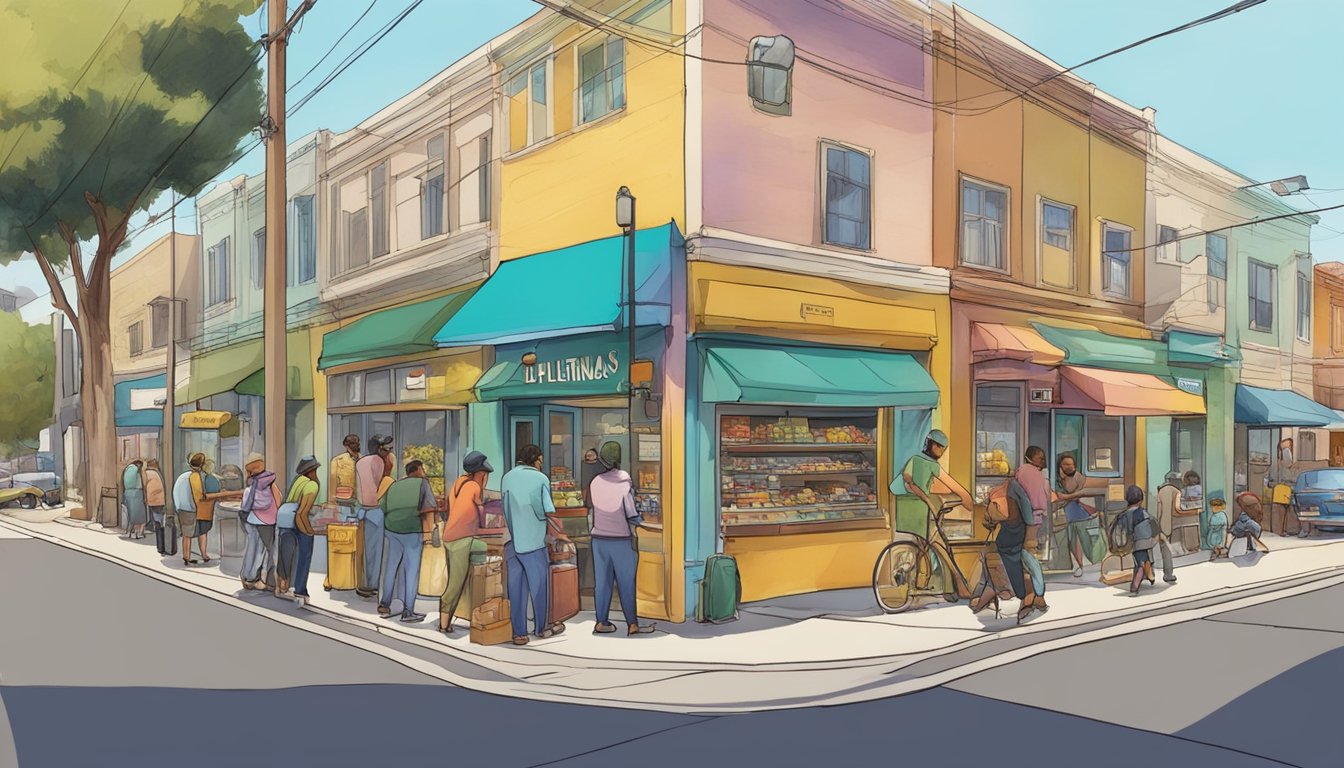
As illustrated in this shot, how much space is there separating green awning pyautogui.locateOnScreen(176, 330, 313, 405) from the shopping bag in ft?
33.1

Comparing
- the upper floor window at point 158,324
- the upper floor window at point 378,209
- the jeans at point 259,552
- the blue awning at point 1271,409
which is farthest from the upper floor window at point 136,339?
the blue awning at point 1271,409

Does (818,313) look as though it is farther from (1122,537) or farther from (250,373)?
(250,373)

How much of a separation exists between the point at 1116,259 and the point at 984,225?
4.33 meters

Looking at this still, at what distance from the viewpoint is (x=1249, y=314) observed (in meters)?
22.9

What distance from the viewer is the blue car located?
69.9ft

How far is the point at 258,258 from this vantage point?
25062 mm

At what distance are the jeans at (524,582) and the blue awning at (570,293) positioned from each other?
10.2 ft

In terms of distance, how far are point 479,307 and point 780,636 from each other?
6.62 meters

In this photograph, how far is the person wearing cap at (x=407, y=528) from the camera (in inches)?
434

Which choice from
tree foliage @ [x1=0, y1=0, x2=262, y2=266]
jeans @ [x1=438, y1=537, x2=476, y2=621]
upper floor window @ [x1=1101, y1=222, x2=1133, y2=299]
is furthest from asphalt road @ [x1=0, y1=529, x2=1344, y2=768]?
tree foliage @ [x1=0, y1=0, x2=262, y2=266]

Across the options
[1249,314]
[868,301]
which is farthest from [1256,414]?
[868,301]

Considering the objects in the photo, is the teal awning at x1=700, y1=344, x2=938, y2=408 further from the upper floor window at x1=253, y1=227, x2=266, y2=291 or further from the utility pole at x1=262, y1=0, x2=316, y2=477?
the upper floor window at x1=253, y1=227, x2=266, y2=291

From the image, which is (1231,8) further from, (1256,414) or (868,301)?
(1256,414)

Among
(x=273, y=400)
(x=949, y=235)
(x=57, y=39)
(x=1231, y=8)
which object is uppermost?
(x=57, y=39)
